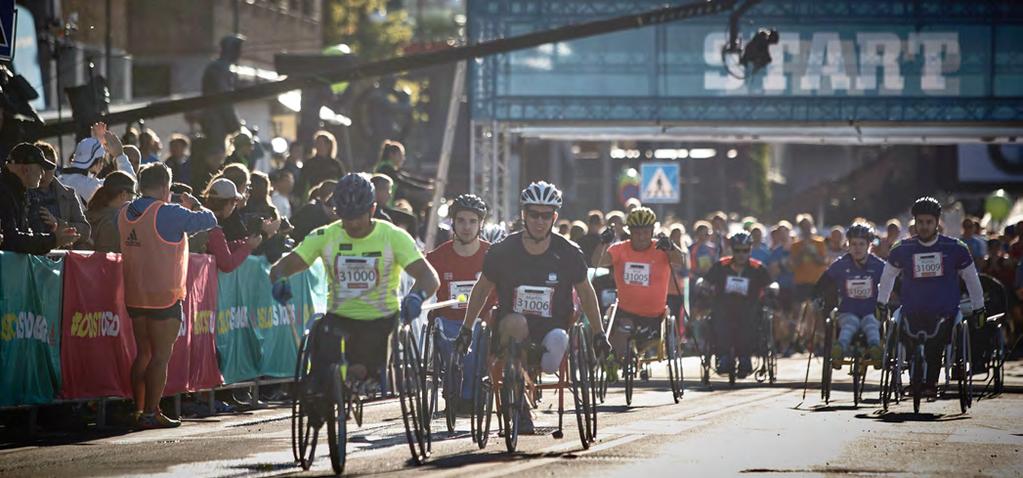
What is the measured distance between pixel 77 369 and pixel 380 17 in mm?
50940

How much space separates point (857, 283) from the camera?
65.1 feet

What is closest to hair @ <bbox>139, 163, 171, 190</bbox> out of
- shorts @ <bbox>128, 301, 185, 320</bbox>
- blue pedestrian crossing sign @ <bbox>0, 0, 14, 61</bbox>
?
shorts @ <bbox>128, 301, 185, 320</bbox>

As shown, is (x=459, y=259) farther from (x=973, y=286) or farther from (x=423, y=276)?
(x=973, y=286)

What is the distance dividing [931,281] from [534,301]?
222 inches

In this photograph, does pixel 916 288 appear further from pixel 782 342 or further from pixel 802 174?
pixel 802 174

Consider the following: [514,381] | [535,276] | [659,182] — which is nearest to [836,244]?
[659,182]

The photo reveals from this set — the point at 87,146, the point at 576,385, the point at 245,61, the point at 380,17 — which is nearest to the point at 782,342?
the point at 87,146

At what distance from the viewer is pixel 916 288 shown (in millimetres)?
17922

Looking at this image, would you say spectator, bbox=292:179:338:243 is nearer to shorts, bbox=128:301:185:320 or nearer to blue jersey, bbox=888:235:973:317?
shorts, bbox=128:301:185:320

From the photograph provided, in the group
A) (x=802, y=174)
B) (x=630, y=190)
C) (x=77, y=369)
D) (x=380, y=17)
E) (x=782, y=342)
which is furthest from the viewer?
(x=802, y=174)

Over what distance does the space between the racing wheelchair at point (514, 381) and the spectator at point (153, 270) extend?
2.69 m

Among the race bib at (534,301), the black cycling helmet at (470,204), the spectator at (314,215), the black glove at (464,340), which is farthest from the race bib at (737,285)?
the black glove at (464,340)

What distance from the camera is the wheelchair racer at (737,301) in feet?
75.8

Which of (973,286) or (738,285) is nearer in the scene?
(973,286)
